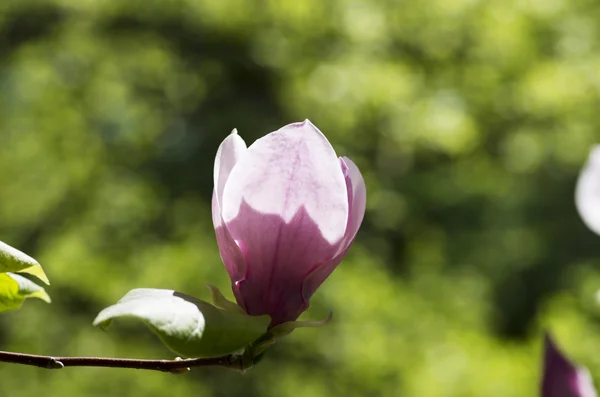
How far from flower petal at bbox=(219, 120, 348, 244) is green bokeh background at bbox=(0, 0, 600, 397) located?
108 inches

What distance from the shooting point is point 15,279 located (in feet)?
1.47

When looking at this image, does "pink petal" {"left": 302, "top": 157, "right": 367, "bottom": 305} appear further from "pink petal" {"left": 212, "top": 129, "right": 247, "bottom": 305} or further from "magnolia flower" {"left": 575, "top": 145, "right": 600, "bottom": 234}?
"magnolia flower" {"left": 575, "top": 145, "right": 600, "bottom": 234}

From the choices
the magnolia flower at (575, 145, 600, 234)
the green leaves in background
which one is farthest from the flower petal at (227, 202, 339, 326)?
the magnolia flower at (575, 145, 600, 234)

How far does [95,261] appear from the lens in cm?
351

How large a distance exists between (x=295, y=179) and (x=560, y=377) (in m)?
0.18

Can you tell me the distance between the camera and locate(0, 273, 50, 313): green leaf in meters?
0.44

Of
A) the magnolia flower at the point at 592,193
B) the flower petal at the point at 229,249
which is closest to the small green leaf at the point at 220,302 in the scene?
the flower petal at the point at 229,249

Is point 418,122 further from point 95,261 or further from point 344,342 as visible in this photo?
point 95,261

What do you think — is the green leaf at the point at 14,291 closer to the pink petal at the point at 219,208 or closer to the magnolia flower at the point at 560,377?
the pink petal at the point at 219,208

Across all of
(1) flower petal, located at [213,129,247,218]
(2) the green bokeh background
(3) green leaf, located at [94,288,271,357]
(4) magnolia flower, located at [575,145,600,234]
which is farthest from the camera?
(2) the green bokeh background

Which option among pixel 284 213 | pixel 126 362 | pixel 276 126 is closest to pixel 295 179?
pixel 284 213

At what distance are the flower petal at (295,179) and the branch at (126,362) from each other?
0.08 metres

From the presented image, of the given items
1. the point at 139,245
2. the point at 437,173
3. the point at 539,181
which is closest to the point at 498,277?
the point at 539,181

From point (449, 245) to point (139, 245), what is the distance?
2.46 m
